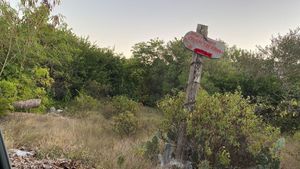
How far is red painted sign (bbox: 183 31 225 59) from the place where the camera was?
8.35m

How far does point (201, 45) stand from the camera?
8375 mm

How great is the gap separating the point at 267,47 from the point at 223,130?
17.7 m

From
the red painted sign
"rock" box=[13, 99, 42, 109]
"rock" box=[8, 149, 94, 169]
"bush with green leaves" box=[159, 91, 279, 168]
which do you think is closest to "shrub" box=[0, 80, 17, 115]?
"rock" box=[13, 99, 42, 109]

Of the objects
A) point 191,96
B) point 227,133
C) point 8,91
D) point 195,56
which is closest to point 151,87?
point 8,91

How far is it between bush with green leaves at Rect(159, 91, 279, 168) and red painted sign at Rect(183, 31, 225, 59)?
0.88 m

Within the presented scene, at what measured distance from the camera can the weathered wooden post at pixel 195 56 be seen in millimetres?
8234

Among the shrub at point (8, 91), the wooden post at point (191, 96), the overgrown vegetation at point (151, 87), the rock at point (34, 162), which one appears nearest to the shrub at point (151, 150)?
the overgrown vegetation at point (151, 87)

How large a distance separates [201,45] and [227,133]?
5.98 feet

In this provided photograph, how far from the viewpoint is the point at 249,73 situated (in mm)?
21766

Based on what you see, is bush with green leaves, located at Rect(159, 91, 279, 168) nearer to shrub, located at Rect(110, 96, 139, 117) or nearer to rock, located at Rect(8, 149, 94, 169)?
rock, located at Rect(8, 149, 94, 169)

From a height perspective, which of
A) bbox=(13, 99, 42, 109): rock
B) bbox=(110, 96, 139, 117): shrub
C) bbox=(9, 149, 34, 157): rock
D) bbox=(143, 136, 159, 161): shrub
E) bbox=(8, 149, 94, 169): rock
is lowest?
bbox=(8, 149, 94, 169): rock

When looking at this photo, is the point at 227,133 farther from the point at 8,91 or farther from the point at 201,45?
the point at 8,91

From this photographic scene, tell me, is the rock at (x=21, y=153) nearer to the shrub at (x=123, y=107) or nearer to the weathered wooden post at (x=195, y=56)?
the weathered wooden post at (x=195, y=56)

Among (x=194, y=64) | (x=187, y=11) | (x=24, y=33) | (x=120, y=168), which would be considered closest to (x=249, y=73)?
(x=187, y=11)
